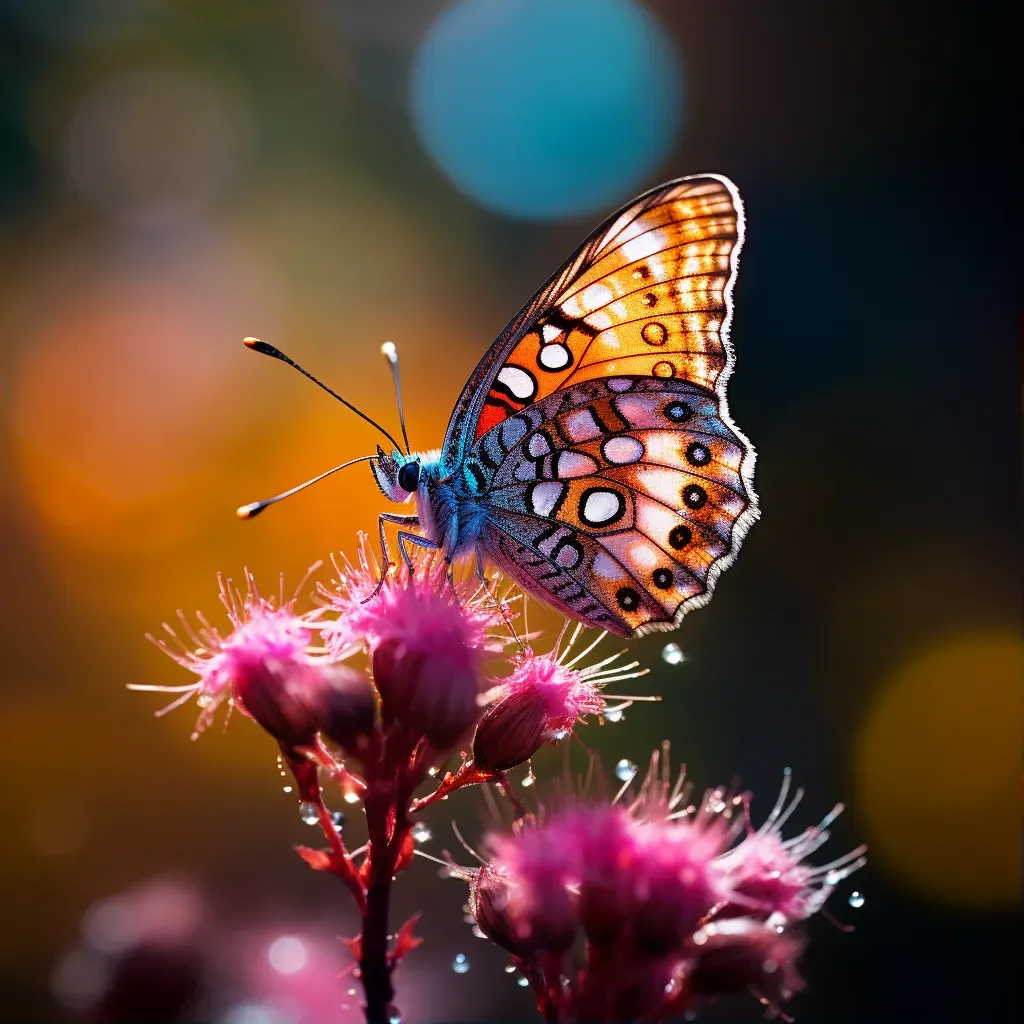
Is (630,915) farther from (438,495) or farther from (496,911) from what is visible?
(438,495)

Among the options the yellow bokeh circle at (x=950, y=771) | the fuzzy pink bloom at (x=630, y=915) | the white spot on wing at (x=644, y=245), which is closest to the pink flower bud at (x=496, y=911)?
the fuzzy pink bloom at (x=630, y=915)

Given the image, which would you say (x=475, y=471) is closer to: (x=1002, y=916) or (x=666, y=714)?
(x=666, y=714)

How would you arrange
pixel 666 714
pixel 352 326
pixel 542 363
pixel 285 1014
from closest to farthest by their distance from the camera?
pixel 285 1014
pixel 542 363
pixel 666 714
pixel 352 326

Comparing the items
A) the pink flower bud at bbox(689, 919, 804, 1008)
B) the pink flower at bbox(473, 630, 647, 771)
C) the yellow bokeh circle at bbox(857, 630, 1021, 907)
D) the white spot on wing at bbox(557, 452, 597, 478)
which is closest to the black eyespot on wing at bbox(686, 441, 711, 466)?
the white spot on wing at bbox(557, 452, 597, 478)

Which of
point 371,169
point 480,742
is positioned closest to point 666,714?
point 480,742

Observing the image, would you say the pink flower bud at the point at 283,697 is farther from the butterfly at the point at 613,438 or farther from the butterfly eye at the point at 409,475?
the butterfly eye at the point at 409,475

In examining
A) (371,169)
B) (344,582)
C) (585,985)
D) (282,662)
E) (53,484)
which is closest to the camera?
(585,985)
